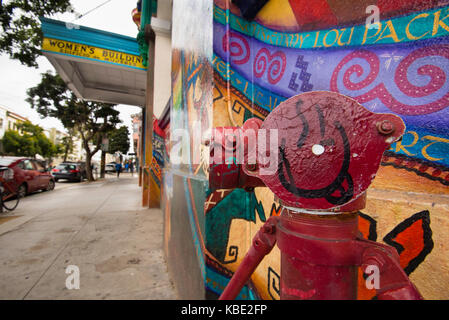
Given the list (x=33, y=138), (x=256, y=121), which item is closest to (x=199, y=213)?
(x=256, y=121)

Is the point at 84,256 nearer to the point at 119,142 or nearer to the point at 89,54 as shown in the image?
Answer: the point at 89,54

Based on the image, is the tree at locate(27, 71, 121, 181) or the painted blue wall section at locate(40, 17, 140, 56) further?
the tree at locate(27, 71, 121, 181)

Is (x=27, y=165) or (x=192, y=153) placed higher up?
(x=192, y=153)

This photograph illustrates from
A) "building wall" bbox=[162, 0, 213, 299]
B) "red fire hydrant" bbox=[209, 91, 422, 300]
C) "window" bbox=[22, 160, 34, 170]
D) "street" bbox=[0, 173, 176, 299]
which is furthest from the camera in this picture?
"window" bbox=[22, 160, 34, 170]

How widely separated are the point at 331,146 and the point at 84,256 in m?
3.62

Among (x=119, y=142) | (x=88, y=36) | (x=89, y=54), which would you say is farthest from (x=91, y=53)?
(x=119, y=142)

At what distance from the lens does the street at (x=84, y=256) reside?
7.33 feet

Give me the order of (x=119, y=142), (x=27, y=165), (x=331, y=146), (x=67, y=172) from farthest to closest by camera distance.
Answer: (x=119, y=142) → (x=67, y=172) → (x=27, y=165) → (x=331, y=146)

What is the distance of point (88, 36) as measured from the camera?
5980 millimetres

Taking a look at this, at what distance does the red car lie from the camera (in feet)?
24.6

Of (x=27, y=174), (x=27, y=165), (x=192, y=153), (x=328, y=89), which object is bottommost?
(x=27, y=174)

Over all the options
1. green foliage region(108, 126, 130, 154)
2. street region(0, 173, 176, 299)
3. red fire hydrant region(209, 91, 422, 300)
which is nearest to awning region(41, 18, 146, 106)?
street region(0, 173, 176, 299)

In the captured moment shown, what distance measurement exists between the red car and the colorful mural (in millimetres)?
8818

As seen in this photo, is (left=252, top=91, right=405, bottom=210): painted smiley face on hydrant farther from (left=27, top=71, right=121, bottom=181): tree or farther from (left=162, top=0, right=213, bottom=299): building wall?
(left=27, top=71, right=121, bottom=181): tree
